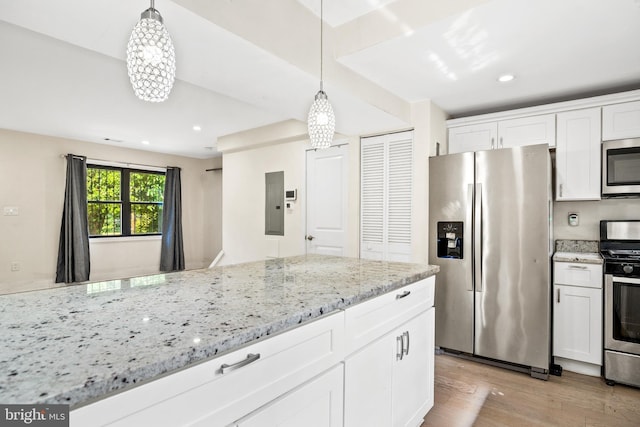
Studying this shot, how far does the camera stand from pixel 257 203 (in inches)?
191

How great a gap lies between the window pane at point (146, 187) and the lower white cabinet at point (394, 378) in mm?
6271

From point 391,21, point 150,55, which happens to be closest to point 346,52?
point 391,21

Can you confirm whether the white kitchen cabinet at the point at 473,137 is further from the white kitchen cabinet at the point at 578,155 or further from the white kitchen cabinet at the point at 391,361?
the white kitchen cabinet at the point at 391,361

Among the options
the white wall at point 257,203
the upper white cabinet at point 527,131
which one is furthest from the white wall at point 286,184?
the upper white cabinet at point 527,131

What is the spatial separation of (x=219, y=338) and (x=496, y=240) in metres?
2.61

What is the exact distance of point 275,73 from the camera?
203 cm

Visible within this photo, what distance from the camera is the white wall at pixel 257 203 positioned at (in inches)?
170

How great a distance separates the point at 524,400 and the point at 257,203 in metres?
3.74

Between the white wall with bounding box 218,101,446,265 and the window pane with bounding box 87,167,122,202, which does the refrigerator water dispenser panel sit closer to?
the white wall with bounding box 218,101,446,265

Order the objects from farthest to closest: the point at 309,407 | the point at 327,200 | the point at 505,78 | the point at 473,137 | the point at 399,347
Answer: the point at 327,200 → the point at 473,137 → the point at 505,78 → the point at 399,347 → the point at 309,407

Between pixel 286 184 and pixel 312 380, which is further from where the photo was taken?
pixel 286 184

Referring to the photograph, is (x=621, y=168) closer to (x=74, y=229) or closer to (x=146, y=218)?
(x=74, y=229)

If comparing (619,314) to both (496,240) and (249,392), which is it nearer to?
(496,240)

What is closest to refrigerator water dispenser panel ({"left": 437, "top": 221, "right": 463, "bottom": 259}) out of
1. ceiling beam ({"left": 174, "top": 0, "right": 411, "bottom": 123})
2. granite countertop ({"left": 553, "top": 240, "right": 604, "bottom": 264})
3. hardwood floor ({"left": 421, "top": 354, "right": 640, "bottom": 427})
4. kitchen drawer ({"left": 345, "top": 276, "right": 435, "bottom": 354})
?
granite countertop ({"left": 553, "top": 240, "right": 604, "bottom": 264})
